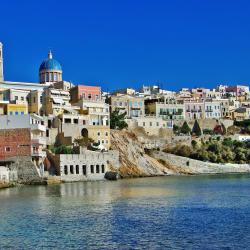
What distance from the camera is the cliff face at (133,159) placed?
69.6 meters

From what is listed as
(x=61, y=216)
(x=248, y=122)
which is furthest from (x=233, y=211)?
(x=248, y=122)

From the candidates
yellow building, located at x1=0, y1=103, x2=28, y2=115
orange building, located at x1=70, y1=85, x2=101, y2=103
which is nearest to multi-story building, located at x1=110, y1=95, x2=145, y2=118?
orange building, located at x1=70, y1=85, x2=101, y2=103

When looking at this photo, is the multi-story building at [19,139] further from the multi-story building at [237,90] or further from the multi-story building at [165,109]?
the multi-story building at [237,90]

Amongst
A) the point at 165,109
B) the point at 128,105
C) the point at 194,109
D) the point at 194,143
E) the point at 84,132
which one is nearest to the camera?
the point at 84,132

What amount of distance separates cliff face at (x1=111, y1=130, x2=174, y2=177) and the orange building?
819 cm

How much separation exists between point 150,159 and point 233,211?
139 ft

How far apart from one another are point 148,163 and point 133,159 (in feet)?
8.31

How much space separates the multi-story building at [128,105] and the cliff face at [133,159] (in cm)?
1496

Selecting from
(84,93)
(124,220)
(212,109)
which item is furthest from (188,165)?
(124,220)

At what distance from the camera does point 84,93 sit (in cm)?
8138

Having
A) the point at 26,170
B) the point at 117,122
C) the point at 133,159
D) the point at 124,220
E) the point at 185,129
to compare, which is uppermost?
the point at 117,122

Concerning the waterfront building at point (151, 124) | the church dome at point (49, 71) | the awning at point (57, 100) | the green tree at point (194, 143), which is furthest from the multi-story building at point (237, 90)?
the awning at point (57, 100)

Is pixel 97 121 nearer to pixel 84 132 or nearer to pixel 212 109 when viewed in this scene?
pixel 84 132

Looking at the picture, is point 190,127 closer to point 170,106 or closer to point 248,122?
point 170,106
